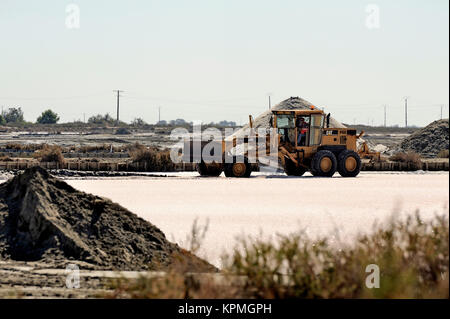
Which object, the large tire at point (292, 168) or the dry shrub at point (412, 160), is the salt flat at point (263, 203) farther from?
the dry shrub at point (412, 160)

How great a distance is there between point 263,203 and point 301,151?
517 inches

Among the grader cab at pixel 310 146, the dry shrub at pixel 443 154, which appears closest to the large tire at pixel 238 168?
the grader cab at pixel 310 146

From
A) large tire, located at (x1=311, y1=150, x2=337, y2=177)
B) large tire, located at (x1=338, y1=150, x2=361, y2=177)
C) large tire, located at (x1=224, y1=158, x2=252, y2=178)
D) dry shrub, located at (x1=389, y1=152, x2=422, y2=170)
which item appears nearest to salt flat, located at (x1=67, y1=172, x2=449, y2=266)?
large tire, located at (x1=224, y1=158, x2=252, y2=178)

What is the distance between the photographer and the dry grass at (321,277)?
20.9 feet

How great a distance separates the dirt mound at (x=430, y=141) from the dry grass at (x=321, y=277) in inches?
2043

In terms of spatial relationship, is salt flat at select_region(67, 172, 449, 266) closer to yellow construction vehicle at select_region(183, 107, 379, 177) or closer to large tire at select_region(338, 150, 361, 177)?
yellow construction vehicle at select_region(183, 107, 379, 177)

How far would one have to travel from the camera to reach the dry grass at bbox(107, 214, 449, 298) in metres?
6.37

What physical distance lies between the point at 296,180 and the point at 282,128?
3829 millimetres

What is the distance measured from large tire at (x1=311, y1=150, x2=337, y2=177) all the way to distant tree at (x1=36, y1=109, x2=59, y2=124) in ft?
317

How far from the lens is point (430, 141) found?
60562 mm

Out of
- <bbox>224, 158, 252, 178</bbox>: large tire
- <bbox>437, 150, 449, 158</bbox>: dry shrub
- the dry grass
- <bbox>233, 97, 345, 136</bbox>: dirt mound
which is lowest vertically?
<bbox>437, 150, 449, 158</bbox>: dry shrub

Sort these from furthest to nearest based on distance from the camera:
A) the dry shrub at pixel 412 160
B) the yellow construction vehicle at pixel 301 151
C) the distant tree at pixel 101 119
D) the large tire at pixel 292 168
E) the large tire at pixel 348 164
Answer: the distant tree at pixel 101 119 < the dry shrub at pixel 412 160 < the large tire at pixel 292 168 < the large tire at pixel 348 164 < the yellow construction vehicle at pixel 301 151
